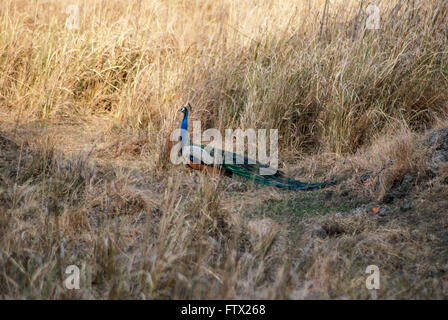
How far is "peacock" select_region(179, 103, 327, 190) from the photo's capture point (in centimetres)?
416

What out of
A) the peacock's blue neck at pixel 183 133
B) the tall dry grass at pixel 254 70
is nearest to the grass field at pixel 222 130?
the tall dry grass at pixel 254 70

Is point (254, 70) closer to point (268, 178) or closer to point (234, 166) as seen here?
point (234, 166)

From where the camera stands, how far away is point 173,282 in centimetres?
268

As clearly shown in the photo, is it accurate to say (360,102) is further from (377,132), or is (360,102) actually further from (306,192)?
(306,192)

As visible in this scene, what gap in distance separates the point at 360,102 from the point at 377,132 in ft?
1.05

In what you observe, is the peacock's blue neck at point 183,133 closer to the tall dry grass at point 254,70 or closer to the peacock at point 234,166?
the peacock at point 234,166

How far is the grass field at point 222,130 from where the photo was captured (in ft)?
9.18

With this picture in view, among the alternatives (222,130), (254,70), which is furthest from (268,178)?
(254,70)

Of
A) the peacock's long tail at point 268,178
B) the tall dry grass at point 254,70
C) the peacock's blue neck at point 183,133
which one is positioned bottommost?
the peacock's long tail at point 268,178

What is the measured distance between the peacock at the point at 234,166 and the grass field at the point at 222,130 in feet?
0.34

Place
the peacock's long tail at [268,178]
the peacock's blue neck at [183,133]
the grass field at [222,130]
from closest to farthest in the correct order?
the grass field at [222,130]
the peacock's long tail at [268,178]
the peacock's blue neck at [183,133]

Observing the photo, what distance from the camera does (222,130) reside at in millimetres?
5086

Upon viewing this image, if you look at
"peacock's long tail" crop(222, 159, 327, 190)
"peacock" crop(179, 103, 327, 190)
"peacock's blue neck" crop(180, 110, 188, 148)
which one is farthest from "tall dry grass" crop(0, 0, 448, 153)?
"peacock's long tail" crop(222, 159, 327, 190)

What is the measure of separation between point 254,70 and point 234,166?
122 centimetres
